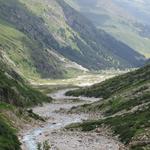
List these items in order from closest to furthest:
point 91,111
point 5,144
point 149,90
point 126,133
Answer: point 5,144, point 126,133, point 149,90, point 91,111

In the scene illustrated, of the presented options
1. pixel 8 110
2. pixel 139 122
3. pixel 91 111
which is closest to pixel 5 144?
pixel 139 122

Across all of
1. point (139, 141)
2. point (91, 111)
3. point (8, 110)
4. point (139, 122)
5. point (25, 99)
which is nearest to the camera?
point (139, 141)

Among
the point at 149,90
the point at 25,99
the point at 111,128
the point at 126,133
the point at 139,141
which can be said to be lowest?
the point at 139,141

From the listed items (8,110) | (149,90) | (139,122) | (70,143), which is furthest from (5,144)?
(149,90)

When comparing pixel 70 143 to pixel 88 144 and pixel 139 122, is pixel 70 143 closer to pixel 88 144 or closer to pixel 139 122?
pixel 88 144

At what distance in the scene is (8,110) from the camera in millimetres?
103438

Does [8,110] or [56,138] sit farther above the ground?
[8,110]

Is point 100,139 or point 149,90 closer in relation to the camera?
point 100,139

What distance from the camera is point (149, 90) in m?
136

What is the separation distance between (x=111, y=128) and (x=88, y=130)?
5.39m

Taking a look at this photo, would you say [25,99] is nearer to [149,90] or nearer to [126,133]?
[149,90]

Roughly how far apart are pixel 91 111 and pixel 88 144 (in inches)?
3180

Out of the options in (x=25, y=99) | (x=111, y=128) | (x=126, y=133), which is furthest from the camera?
(x=25, y=99)

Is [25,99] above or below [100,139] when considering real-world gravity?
above
